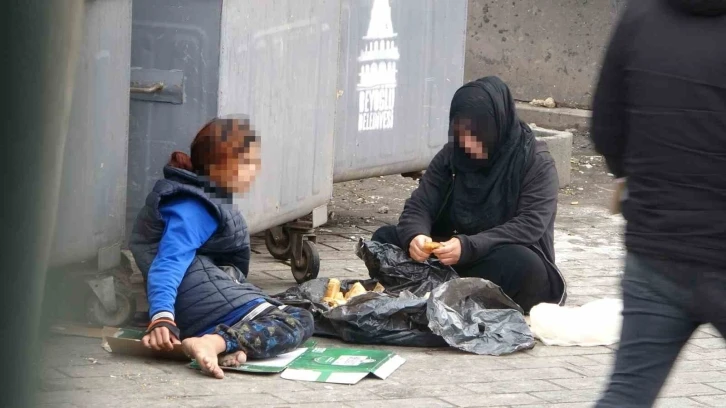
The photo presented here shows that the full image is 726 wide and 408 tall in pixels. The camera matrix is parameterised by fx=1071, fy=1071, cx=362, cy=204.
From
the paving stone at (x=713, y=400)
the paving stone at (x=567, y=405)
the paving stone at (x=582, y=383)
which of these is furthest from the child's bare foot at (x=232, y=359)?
the paving stone at (x=713, y=400)

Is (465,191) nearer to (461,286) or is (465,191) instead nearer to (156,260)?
(461,286)

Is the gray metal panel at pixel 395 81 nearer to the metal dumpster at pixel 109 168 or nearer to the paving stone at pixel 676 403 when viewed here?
the metal dumpster at pixel 109 168

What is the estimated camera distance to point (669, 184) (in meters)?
2.04

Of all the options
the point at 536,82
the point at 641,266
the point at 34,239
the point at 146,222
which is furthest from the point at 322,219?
the point at 536,82

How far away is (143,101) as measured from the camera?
13.6ft

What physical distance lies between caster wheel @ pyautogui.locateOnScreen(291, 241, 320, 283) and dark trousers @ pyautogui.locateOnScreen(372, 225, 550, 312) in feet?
2.46

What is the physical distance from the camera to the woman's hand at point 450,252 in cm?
435

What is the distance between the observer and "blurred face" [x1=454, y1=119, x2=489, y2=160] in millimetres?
4422

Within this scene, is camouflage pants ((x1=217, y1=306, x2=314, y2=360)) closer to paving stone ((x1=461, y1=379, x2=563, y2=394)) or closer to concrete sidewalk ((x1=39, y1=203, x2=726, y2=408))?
concrete sidewalk ((x1=39, y1=203, x2=726, y2=408))

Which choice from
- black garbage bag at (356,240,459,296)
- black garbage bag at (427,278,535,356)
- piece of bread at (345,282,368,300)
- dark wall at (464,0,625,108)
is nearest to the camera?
black garbage bag at (427,278,535,356)

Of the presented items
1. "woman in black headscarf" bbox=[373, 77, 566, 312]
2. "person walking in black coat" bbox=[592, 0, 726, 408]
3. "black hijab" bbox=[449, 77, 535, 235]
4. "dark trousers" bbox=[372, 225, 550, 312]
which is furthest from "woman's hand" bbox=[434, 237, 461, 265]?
"person walking in black coat" bbox=[592, 0, 726, 408]

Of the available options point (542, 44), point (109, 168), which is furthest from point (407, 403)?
point (542, 44)

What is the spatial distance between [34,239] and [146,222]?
3.06 m

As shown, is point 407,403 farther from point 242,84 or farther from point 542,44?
point 542,44
